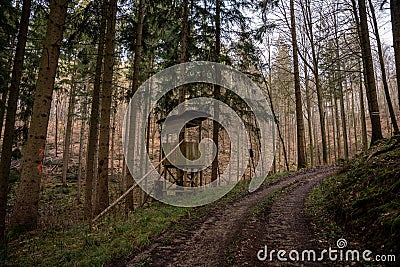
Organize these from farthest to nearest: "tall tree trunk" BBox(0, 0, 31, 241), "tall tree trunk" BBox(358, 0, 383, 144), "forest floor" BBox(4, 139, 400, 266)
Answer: "tall tree trunk" BBox(358, 0, 383, 144) → "tall tree trunk" BBox(0, 0, 31, 241) → "forest floor" BBox(4, 139, 400, 266)

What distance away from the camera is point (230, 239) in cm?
530

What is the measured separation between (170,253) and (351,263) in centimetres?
297

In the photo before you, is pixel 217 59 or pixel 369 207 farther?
pixel 217 59

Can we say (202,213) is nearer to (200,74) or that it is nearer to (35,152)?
(35,152)

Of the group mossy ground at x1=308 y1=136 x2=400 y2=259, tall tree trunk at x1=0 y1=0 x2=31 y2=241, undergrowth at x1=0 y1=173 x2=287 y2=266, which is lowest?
undergrowth at x1=0 y1=173 x2=287 y2=266

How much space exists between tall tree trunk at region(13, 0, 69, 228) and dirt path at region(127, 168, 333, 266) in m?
4.33

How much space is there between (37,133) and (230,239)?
19.5 feet

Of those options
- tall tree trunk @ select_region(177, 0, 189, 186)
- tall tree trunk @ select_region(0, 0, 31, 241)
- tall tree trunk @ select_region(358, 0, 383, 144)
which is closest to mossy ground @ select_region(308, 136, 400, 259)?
tall tree trunk @ select_region(358, 0, 383, 144)

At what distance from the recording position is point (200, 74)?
44.9 ft

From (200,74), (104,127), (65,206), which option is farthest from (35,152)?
(65,206)

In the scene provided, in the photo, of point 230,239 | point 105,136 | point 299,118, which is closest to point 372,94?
point 299,118

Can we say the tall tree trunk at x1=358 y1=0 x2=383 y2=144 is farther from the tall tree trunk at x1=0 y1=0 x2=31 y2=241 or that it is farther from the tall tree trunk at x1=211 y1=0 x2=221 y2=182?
the tall tree trunk at x1=0 y1=0 x2=31 y2=241

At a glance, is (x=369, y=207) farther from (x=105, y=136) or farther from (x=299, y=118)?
(x=299, y=118)

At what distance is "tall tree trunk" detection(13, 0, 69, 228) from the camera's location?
7.27 m
